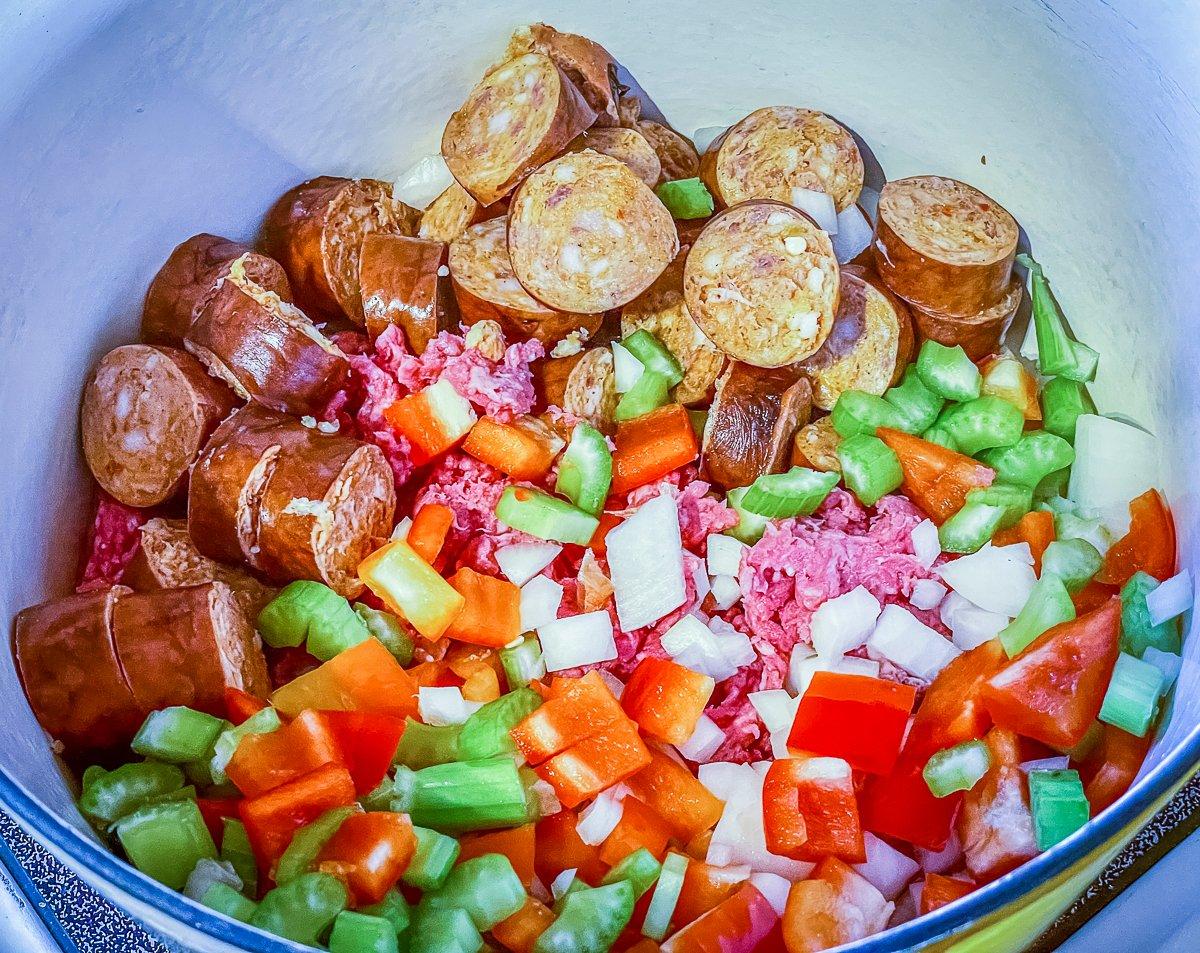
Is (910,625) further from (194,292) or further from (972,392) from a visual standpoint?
(194,292)

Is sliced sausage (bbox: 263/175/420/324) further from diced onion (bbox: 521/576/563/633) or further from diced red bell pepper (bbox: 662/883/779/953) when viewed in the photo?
diced red bell pepper (bbox: 662/883/779/953)

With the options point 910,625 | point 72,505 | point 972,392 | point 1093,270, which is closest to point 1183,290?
point 1093,270

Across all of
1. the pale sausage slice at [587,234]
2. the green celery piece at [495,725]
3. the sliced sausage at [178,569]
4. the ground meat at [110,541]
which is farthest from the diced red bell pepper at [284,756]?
the pale sausage slice at [587,234]

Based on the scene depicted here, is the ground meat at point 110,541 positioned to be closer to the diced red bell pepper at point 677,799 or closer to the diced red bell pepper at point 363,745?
the diced red bell pepper at point 363,745

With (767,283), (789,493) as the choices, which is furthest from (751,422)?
(767,283)

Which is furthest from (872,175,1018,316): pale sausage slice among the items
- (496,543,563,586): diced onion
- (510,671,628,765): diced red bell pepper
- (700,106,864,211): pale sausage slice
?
(510,671,628,765): diced red bell pepper

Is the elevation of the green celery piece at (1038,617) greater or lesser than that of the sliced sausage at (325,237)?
lesser
